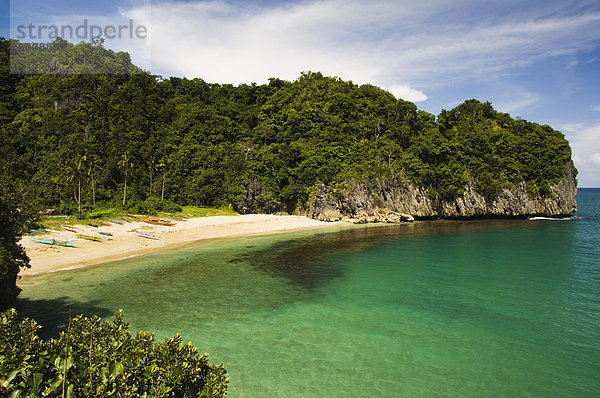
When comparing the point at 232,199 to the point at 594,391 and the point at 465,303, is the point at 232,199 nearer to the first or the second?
the point at 465,303

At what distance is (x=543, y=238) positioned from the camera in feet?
122

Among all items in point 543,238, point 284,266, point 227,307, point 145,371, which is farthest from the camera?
point 543,238

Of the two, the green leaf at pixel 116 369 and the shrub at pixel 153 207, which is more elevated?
the shrub at pixel 153 207

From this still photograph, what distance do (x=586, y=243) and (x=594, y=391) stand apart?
34470mm

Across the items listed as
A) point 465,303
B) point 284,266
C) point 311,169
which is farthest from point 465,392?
point 311,169

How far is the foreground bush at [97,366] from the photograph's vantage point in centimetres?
402

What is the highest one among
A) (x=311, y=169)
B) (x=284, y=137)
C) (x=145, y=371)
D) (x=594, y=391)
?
(x=284, y=137)

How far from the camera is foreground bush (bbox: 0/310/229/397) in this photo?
4.02m

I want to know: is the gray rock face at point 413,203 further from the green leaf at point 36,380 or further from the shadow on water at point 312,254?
the green leaf at point 36,380

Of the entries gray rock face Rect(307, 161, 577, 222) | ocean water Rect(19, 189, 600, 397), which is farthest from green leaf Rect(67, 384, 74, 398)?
gray rock face Rect(307, 161, 577, 222)

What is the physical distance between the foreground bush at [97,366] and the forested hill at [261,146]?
4982cm

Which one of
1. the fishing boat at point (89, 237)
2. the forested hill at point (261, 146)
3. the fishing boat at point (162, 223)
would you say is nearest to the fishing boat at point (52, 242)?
the fishing boat at point (89, 237)

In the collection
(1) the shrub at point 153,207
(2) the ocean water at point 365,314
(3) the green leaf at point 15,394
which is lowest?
(2) the ocean water at point 365,314

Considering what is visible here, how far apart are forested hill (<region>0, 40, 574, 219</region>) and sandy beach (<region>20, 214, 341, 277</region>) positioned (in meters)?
11.1
